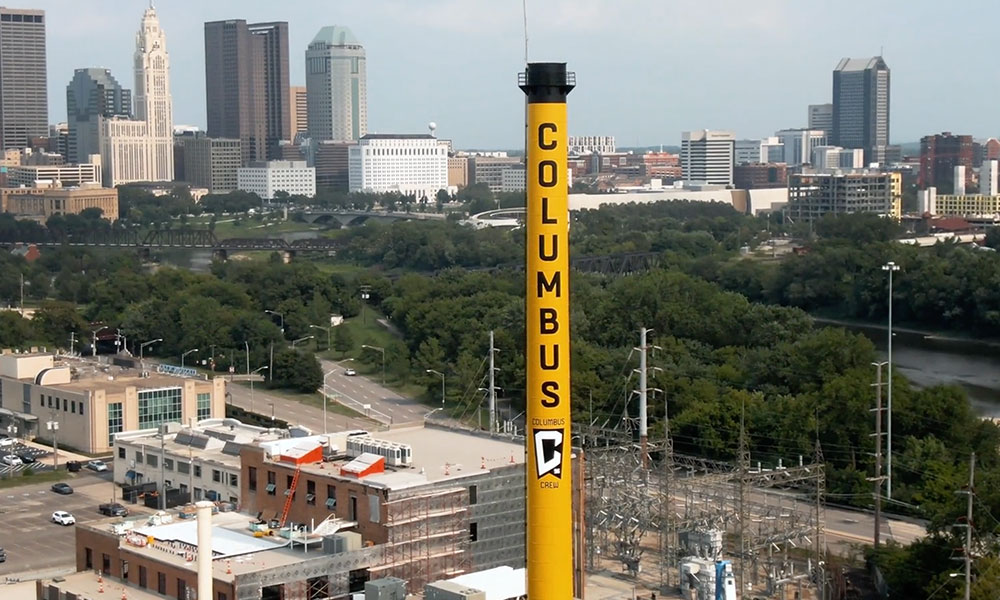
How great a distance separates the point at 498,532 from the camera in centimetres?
2455

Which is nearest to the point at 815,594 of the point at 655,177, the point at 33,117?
the point at 655,177

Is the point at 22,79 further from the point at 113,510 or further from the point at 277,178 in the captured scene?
the point at 113,510

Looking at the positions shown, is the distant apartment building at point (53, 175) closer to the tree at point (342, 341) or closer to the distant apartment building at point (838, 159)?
the distant apartment building at point (838, 159)

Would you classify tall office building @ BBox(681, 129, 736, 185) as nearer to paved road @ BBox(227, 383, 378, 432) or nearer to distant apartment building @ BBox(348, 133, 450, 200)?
distant apartment building @ BBox(348, 133, 450, 200)

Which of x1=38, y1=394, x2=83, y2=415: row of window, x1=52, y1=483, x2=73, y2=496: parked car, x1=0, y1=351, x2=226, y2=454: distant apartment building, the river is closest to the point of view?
x1=52, y1=483, x2=73, y2=496: parked car

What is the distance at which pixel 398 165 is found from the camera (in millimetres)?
180750

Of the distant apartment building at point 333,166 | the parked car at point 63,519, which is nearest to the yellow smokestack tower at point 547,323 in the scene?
the parked car at point 63,519

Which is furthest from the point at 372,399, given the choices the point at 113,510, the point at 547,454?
the point at 547,454

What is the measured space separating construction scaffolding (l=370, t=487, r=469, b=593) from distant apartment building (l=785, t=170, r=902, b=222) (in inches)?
3665

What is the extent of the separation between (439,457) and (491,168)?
16871 centimetres

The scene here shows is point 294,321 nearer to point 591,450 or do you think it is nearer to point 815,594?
point 591,450

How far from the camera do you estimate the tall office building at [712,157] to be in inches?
6865

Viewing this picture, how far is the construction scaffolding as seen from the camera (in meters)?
23.0

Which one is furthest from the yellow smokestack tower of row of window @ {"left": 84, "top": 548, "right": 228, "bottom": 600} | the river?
the river
